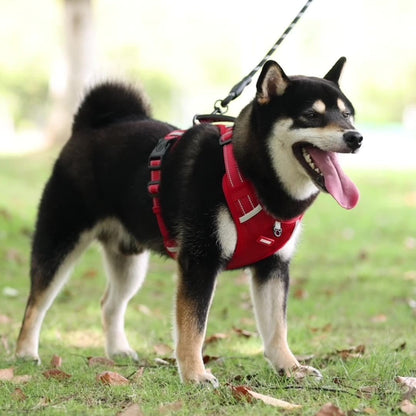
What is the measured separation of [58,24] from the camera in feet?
115

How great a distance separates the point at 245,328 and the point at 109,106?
6.93 feet

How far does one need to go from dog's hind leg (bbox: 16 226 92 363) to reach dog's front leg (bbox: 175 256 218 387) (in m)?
1.11

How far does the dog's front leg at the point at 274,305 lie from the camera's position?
13.4 ft

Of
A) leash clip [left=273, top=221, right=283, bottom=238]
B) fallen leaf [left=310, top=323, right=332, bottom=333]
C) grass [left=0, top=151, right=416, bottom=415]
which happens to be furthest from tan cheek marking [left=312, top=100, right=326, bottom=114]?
fallen leaf [left=310, top=323, right=332, bottom=333]

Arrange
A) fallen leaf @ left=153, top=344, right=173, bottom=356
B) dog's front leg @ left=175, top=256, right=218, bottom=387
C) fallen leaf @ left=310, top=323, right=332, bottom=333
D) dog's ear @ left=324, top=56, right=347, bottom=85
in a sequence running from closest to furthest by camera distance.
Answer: dog's front leg @ left=175, top=256, right=218, bottom=387 < dog's ear @ left=324, top=56, right=347, bottom=85 < fallen leaf @ left=153, top=344, right=173, bottom=356 < fallen leaf @ left=310, top=323, right=332, bottom=333

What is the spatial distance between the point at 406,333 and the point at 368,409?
2.47 meters

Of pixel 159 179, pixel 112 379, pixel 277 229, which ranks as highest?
pixel 159 179

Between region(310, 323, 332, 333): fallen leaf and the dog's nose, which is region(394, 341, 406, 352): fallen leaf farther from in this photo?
the dog's nose

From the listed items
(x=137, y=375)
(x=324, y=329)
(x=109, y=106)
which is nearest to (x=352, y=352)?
(x=324, y=329)

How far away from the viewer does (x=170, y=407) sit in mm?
3197

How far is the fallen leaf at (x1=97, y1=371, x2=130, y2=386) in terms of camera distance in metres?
3.73

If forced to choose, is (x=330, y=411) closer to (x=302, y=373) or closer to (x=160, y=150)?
(x=302, y=373)

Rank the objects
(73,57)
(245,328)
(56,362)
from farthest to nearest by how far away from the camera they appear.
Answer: (73,57), (245,328), (56,362)

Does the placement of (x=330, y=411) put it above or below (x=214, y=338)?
above
